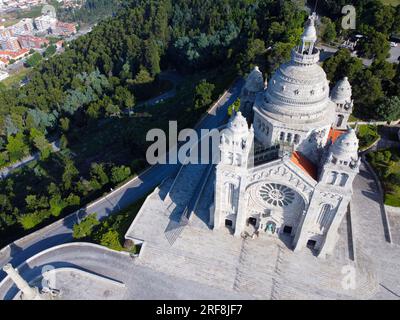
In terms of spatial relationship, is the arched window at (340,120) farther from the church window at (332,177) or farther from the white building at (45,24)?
the white building at (45,24)

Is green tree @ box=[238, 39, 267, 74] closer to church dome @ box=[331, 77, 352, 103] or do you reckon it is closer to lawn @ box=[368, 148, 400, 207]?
church dome @ box=[331, 77, 352, 103]

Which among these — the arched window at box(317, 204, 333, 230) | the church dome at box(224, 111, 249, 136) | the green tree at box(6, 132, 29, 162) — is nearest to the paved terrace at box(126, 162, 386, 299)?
the arched window at box(317, 204, 333, 230)

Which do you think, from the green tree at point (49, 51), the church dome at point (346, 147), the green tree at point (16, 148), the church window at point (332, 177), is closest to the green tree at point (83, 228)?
the church window at point (332, 177)

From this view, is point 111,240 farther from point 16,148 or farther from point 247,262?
point 16,148

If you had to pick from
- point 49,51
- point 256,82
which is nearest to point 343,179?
point 256,82
